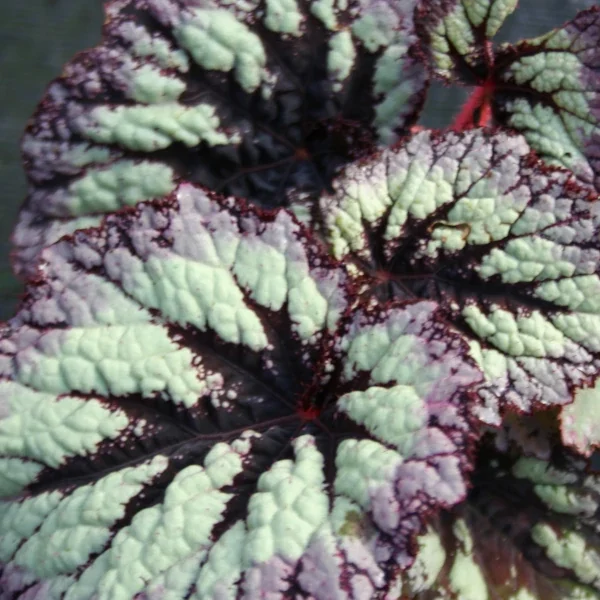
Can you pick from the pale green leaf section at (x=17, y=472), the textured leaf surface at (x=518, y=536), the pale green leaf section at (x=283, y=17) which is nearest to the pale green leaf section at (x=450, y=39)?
the pale green leaf section at (x=283, y=17)

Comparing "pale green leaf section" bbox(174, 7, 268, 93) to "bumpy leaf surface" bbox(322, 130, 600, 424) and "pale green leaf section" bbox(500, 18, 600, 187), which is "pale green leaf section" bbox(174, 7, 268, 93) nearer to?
"bumpy leaf surface" bbox(322, 130, 600, 424)

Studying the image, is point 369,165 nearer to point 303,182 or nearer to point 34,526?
point 303,182

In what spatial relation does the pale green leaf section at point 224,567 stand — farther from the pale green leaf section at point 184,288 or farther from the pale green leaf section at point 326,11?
the pale green leaf section at point 326,11

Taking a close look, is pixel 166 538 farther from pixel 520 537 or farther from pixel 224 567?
pixel 520 537

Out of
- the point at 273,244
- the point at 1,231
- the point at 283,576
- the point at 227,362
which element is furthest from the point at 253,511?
the point at 1,231

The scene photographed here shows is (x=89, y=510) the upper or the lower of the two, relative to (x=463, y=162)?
lower

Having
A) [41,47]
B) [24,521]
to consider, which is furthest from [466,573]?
[41,47]

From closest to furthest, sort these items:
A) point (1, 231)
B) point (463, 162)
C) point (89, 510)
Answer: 1. point (89, 510)
2. point (463, 162)
3. point (1, 231)
